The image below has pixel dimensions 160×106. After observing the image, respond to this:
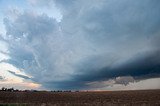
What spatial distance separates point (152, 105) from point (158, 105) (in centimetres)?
95

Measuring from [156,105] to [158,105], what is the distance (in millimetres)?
328

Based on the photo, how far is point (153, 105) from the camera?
4922cm

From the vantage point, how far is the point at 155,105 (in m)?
49.2

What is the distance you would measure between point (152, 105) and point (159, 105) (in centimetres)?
111

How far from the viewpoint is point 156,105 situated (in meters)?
49.1

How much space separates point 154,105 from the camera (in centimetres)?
4916

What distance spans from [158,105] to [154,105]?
2.08 ft

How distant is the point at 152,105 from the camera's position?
1939 inches

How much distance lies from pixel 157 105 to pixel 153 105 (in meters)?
0.64

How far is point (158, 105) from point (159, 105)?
0.54 feet

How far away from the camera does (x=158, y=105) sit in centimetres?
4897

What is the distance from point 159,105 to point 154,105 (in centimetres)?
79

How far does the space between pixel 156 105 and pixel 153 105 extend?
1.57 feet

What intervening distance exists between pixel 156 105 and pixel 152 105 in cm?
64
